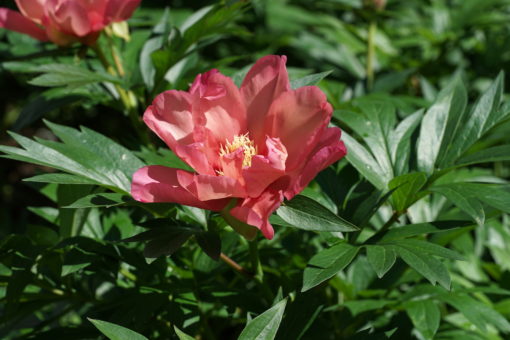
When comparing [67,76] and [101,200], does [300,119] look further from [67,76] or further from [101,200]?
[67,76]

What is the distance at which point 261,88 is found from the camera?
0.78m

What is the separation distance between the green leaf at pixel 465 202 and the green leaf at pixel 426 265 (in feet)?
0.23

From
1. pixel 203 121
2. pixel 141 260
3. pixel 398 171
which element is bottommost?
pixel 141 260

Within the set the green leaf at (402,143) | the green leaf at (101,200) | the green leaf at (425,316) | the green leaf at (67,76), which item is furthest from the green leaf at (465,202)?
the green leaf at (67,76)

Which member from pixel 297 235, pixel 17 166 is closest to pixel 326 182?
pixel 297 235

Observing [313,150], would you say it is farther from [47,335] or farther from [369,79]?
[369,79]

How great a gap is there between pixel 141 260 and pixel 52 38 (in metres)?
0.42

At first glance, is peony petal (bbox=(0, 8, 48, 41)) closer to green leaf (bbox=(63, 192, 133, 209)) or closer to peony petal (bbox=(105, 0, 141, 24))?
peony petal (bbox=(105, 0, 141, 24))

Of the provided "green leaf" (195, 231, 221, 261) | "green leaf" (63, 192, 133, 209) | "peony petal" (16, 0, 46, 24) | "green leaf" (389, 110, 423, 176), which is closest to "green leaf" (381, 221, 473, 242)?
"green leaf" (389, 110, 423, 176)

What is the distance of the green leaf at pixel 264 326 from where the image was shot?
71 centimetres

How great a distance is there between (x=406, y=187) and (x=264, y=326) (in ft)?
0.85

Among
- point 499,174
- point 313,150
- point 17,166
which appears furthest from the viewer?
point 17,166

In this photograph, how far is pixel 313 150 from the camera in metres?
Answer: 0.72

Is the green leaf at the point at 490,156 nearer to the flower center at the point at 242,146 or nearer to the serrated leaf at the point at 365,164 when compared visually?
the serrated leaf at the point at 365,164
